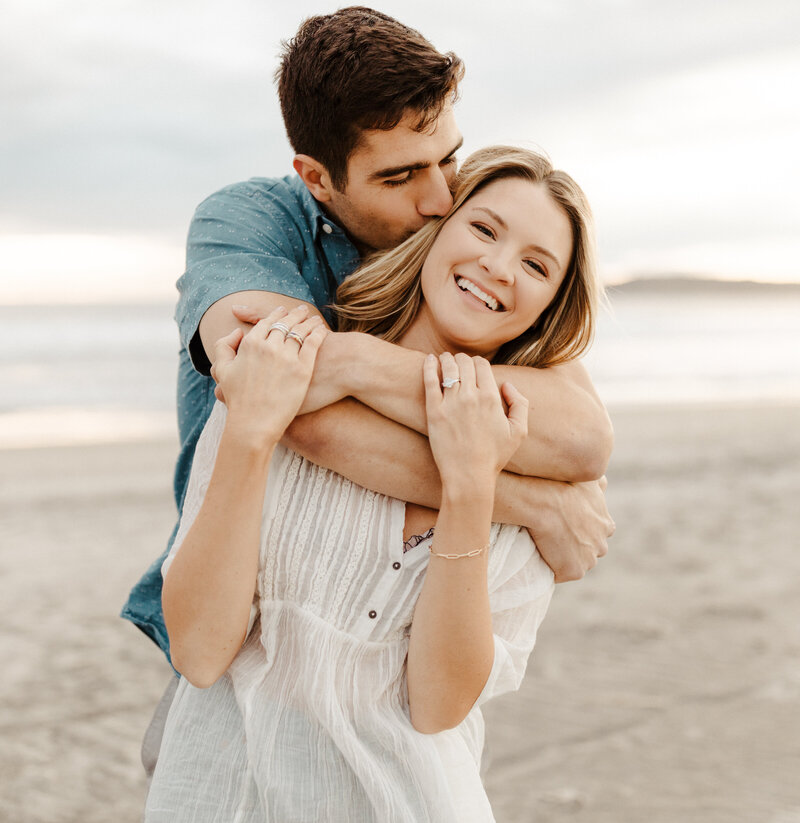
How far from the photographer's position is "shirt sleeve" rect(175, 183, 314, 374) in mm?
2236

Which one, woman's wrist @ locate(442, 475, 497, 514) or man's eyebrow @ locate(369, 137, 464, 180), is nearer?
woman's wrist @ locate(442, 475, 497, 514)

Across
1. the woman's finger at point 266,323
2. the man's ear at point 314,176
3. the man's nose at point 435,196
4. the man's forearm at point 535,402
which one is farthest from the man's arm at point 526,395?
the man's ear at point 314,176

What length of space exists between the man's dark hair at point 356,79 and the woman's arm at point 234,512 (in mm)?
717

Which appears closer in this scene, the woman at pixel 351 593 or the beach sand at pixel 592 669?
the woman at pixel 351 593

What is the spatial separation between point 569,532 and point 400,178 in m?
1.00

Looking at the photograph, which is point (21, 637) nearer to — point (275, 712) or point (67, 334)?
point (275, 712)

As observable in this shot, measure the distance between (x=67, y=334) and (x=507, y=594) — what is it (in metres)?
22.9

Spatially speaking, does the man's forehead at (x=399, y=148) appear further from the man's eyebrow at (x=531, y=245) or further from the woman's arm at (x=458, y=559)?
the woman's arm at (x=458, y=559)

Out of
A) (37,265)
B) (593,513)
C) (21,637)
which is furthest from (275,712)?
(37,265)

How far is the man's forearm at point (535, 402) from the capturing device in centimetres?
206

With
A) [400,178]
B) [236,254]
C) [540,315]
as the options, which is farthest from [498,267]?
[236,254]

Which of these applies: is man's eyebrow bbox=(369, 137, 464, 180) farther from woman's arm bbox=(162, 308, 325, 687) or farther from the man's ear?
woman's arm bbox=(162, 308, 325, 687)

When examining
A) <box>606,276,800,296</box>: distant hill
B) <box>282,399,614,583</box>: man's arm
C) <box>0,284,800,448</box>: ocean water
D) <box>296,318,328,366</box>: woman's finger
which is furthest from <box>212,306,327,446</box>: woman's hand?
<box>606,276,800,296</box>: distant hill

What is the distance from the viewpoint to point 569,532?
2.27 m
